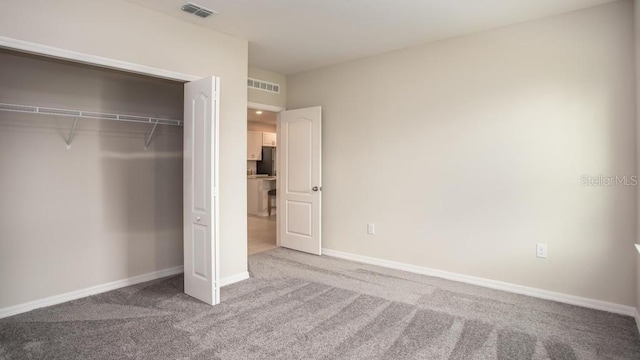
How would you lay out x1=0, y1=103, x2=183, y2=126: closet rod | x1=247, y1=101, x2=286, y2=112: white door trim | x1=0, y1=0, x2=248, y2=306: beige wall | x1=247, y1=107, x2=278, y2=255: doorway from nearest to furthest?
x1=0, y1=0, x2=248, y2=306: beige wall
x1=0, y1=103, x2=183, y2=126: closet rod
x1=247, y1=101, x2=286, y2=112: white door trim
x1=247, y1=107, x2=278, y2=255: doorway

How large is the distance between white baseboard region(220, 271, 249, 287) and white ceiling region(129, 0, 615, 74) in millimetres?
2545

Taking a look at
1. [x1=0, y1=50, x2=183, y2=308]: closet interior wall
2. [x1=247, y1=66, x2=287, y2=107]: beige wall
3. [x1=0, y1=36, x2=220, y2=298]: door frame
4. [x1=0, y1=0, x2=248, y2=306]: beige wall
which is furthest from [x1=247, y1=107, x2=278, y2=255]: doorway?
[x1=0, y1=36, x2=220, y2=298]: door frame

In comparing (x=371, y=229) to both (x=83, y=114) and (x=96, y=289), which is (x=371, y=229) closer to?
(x=96, y=289)

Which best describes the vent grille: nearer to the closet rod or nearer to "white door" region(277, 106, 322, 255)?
"white door" region(277, 106, 322, 255)

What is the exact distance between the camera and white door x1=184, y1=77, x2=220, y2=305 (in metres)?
3.02

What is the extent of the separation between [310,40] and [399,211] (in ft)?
7.20

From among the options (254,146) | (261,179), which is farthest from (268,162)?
(261,179)

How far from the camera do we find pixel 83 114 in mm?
3191

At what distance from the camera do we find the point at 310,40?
3.86m

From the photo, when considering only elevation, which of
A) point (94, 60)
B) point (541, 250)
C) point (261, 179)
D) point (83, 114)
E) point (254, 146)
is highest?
point (94, 60)

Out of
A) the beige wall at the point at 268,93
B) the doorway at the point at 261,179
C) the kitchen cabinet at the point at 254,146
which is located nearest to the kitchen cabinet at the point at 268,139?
the doorway at the point at 261,179

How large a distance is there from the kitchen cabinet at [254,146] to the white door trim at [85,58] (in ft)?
19.8

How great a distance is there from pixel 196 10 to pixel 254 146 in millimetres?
6447

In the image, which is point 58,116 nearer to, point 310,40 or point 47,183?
point 47,183
